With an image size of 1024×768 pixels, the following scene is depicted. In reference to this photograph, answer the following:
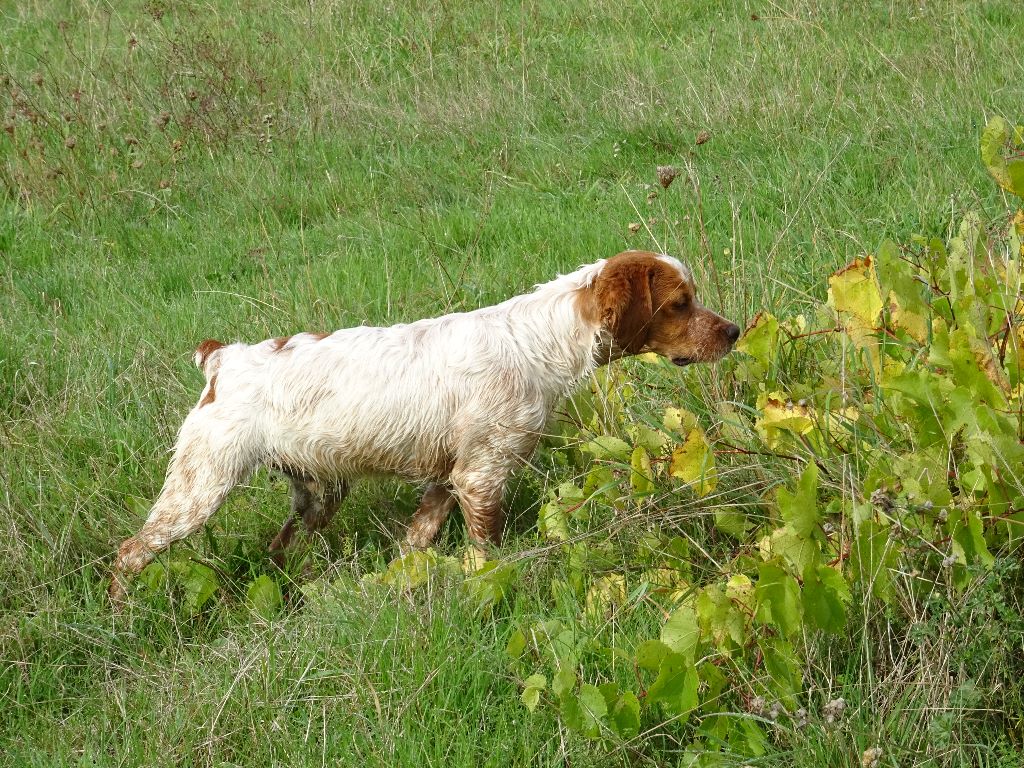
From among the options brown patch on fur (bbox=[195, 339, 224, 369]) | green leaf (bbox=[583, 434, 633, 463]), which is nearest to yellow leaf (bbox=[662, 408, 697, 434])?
green leaf (bbox=[583, 434, 633, 463])

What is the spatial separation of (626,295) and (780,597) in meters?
1.79

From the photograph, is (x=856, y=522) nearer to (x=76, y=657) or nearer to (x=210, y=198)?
(x=76, y=657)

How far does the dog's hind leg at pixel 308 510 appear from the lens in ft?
15.1

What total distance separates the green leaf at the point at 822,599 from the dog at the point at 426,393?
169cm

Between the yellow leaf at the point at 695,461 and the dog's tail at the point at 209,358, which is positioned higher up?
the dog's tail at the point at 209,358

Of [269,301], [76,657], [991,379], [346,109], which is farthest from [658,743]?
[346,109]

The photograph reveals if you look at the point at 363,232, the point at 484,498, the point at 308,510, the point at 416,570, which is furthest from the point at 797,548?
the point at 363,232

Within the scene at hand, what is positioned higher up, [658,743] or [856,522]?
[856,522]

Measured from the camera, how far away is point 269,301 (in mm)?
6074

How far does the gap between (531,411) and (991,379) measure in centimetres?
184

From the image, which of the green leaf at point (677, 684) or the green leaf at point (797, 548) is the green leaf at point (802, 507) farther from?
the green leaf at point (677, 684)

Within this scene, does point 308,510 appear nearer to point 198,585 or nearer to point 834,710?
point 198,585

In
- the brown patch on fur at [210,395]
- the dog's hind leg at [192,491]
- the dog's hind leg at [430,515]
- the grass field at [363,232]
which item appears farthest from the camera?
the dog's hind leg at [430,515]

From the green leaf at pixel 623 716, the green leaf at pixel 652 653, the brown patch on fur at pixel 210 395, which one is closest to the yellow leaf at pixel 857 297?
the green leaf at pixel 652 653
